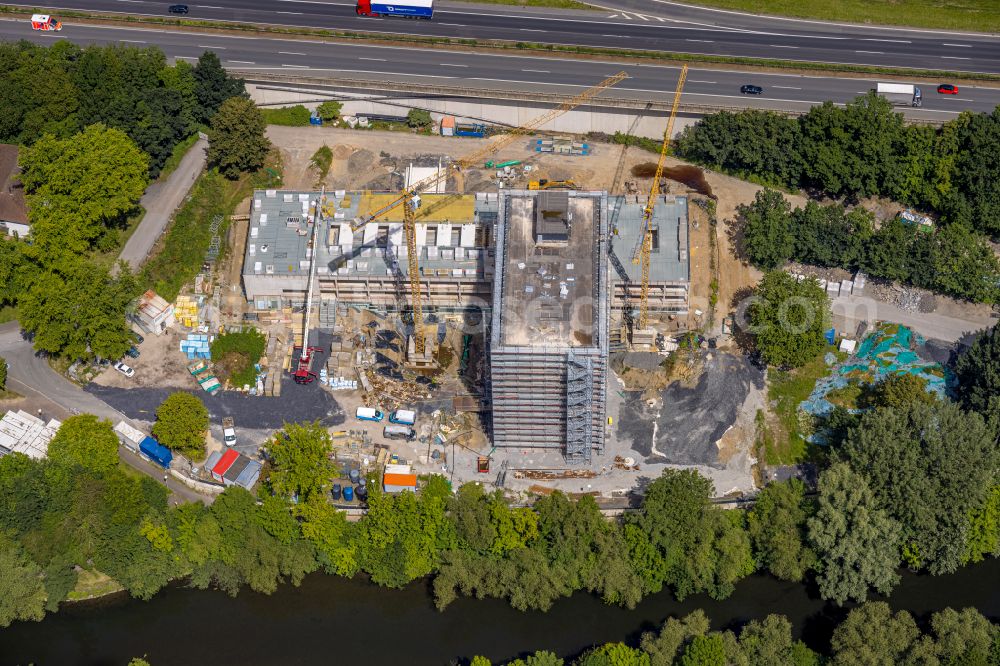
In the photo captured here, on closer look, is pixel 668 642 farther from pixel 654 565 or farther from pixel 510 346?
pixel 510 346

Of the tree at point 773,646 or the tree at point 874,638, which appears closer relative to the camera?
the tree at point 874,638

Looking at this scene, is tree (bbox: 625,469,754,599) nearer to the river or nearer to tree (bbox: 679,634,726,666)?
the river

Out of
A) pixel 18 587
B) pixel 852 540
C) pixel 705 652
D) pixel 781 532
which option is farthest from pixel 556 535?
pixel 18 587

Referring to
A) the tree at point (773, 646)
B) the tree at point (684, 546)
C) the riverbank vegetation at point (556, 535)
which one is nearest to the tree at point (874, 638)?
the tree at point (773, 646)


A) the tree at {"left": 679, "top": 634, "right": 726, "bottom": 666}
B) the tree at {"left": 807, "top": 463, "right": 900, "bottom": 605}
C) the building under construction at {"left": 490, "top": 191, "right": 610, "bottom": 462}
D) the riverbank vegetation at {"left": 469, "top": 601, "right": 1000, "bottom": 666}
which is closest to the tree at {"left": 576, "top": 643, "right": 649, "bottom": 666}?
the riverbank vegetation at {"left": 469, "top": 601, "right": 1000, "bottom": 666}

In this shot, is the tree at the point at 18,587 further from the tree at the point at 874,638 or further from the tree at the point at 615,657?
the tree at the point at 874,638

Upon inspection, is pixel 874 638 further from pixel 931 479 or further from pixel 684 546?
pixel 684 546

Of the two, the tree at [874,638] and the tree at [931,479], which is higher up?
the tree at [931,479]
